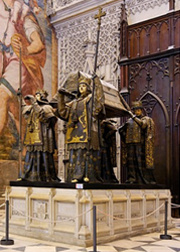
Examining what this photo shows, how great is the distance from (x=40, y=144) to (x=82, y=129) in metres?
1.27

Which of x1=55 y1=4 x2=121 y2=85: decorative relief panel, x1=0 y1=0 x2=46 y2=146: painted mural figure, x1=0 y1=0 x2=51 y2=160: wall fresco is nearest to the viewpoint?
x1=0 y1=0 x2=51 y2=160: wall fresco

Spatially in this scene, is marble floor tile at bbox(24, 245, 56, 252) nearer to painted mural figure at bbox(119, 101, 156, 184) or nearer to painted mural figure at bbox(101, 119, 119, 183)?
painted mural figure at bbox(101, 119, 119, 183)

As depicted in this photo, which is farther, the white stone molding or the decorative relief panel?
the decorative relief panel

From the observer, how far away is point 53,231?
264 inches

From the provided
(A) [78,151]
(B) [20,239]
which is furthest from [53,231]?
(A) [78,151]

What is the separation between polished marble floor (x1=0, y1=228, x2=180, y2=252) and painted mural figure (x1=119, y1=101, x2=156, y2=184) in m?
2.00

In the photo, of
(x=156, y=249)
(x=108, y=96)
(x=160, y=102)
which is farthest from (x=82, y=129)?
(x=160, y=102)

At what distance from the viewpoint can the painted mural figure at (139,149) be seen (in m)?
8.88

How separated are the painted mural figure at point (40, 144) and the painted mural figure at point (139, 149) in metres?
1.93

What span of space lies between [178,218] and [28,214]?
5219 millimetres

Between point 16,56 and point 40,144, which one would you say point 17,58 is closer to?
point 16,56

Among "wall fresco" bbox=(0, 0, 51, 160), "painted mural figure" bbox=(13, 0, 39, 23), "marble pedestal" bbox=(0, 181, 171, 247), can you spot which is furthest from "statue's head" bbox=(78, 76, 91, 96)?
"painted mural figure" bbox=(13, 0, 39, 23)

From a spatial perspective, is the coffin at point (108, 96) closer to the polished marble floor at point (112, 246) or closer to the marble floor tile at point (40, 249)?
the polished marble floor at point (112, 246)

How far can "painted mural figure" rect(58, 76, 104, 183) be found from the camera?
7113 mm
